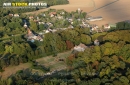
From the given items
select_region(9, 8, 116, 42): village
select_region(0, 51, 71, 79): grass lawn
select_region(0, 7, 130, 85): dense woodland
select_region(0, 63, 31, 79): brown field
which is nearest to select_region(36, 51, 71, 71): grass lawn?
select_region(0, 51, 71, 79): grass lawn

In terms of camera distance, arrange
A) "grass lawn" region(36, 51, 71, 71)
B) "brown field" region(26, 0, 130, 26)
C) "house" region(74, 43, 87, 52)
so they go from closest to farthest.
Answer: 1. "grass lawn" region(36, 51, 71, 71)
2. "house" region(74, 43, 87, 52)
3. "brown field" region(26, 0, 130, 26)

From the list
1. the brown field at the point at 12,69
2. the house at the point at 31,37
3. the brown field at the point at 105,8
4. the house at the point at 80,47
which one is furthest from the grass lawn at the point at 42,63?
the brown field at the point at 105,8

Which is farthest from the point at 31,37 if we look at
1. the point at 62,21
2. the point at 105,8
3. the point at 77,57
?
the point at 105,8

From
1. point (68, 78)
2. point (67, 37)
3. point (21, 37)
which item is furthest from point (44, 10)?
point (68, 78)

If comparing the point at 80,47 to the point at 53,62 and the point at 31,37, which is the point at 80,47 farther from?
the point at 31,37

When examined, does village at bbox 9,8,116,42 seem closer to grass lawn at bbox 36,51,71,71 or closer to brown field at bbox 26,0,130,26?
brown field at bbox 26,0,130,26

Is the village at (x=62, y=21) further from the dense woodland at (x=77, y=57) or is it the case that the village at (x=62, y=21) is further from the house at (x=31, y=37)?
the dense woodland at (x=77, y=57)
